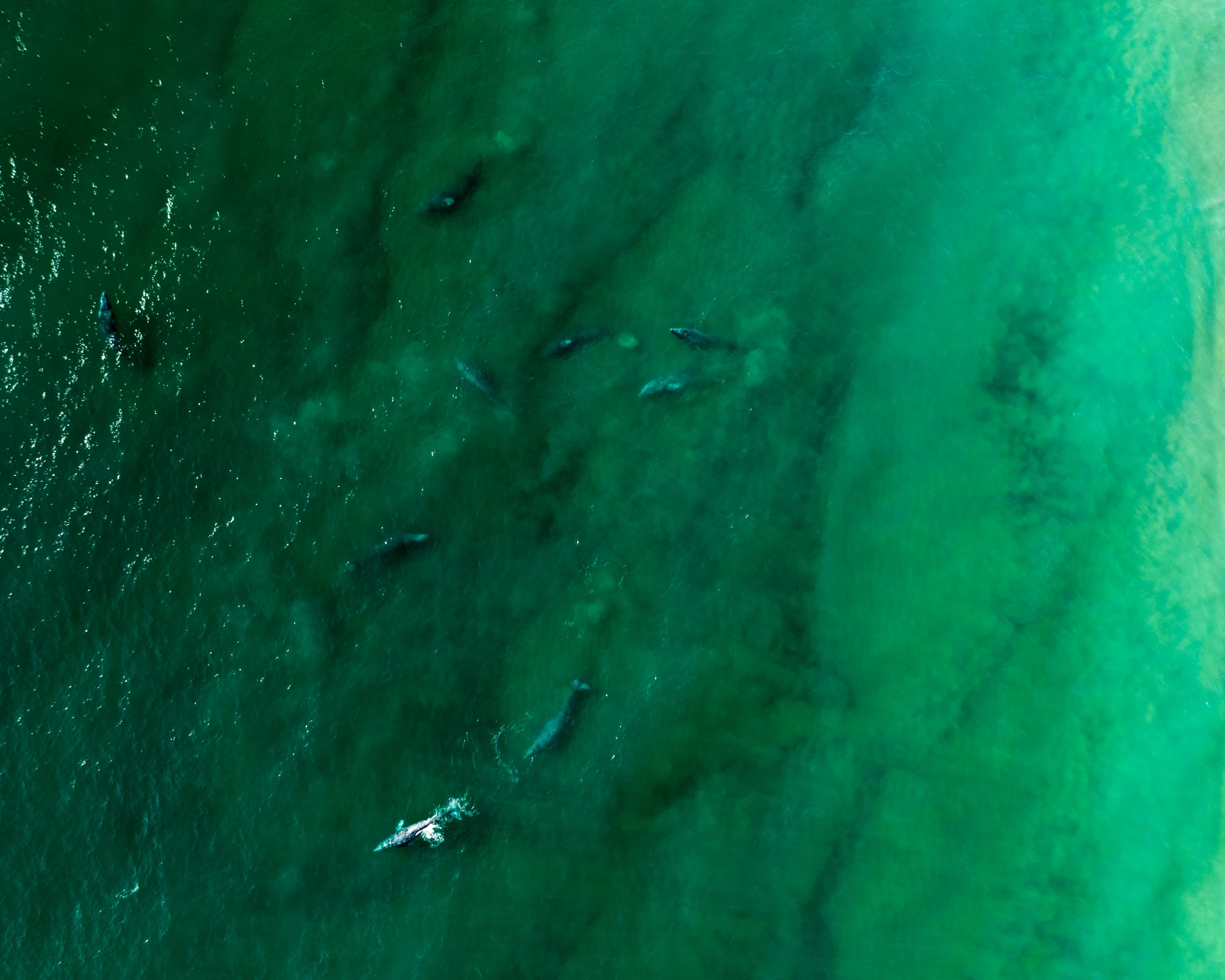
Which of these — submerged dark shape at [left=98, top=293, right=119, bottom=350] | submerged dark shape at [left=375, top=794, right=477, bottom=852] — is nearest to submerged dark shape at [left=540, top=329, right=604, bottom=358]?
submerged dark shape at [left=98, top=293, right=119, bottom=350]

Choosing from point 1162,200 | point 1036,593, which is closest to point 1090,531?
point 1036,593

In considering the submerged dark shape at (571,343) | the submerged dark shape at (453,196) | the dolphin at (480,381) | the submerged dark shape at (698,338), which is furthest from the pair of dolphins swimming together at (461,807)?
the submerged dark shape at (453,196)

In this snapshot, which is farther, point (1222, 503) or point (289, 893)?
point (1222, 503)

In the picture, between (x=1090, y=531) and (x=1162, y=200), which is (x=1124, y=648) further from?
(x=1162, y=200)

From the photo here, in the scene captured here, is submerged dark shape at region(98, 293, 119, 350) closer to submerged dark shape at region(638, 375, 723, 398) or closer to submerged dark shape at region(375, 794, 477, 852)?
submerged dark shape at region(638, 375, 723, 398)

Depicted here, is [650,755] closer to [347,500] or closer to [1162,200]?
[347,500]

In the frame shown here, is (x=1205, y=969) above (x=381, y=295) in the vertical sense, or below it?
below

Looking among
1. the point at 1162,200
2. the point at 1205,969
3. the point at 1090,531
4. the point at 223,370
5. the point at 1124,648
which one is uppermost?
the point at 1162,200
